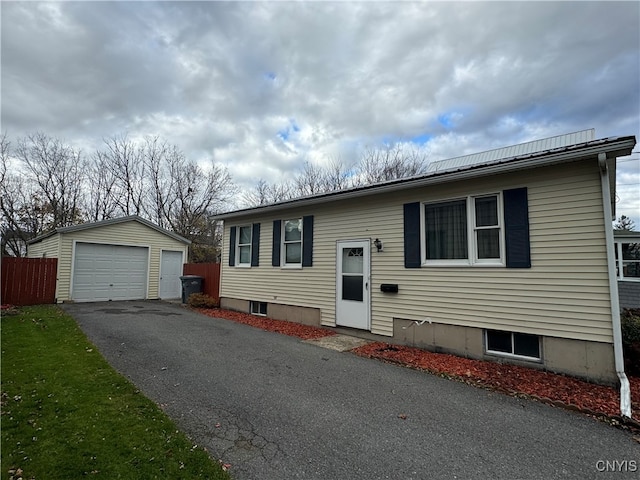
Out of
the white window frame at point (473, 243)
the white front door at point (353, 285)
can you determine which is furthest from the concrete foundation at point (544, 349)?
the white window frame at point (473, 243)

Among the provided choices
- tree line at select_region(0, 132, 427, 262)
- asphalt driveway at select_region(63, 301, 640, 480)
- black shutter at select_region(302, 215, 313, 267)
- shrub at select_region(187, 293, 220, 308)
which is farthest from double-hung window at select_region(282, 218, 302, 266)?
tree line at select_region(0, 132, 427, 262)

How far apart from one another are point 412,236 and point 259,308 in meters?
5.86

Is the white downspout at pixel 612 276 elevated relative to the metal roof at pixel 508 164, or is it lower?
lower

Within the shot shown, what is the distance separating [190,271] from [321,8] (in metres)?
11.2

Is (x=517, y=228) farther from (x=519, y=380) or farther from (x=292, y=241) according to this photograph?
(x=292, y=241)

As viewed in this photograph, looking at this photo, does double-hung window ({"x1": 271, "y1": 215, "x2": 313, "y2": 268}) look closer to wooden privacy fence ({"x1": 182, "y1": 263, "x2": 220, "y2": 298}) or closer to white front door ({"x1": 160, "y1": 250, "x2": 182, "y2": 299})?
wooden privacy fence ({"x1": 182, "y1": 263, "x2": 220, "y2": 298})

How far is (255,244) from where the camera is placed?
34.5ft

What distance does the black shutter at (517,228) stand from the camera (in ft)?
17.9

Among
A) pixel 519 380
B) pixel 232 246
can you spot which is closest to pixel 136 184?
pixel 232 246

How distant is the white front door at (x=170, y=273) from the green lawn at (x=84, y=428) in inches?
404

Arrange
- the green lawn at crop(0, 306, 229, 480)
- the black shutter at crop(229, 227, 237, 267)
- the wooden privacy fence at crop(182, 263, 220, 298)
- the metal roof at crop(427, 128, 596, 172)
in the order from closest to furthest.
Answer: the green lawn at crop(0, 306, 229, 480) → the metal roof at crop(427, 128, 596, 172) → the black shutter at crop(229, 227, 237, 267) → the wooden privacy fence at crop(182, 263, 220, 298)

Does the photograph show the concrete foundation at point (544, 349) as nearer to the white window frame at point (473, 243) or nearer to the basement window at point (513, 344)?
the basement window at point (513, 344)

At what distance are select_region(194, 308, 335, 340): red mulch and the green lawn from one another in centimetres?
395

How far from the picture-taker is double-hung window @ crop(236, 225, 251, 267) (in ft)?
36.0
